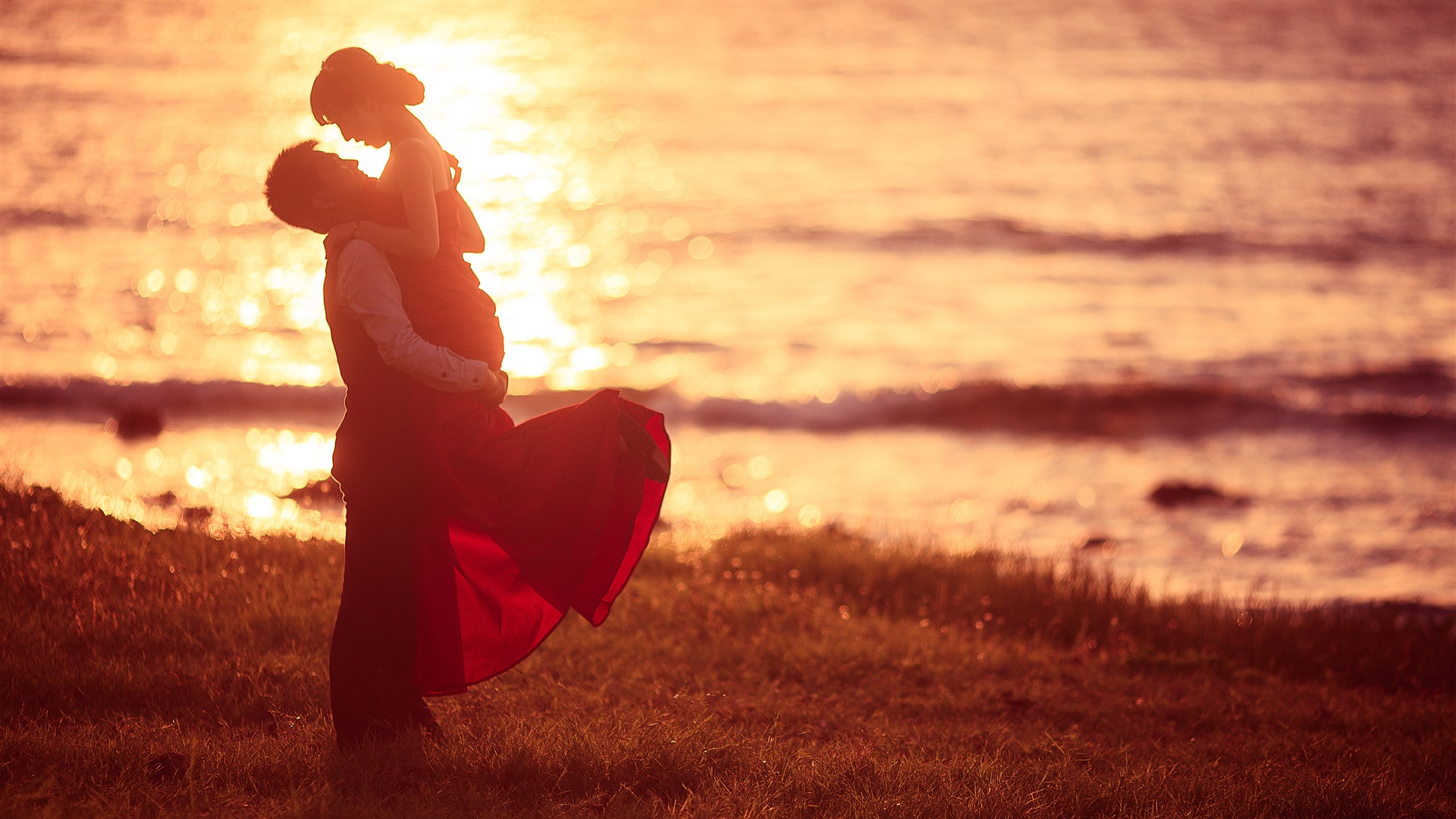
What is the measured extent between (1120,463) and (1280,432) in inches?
130

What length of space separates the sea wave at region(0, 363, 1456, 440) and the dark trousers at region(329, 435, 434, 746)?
14169mm

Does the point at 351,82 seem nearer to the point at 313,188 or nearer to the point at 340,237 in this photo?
the point at 313,188

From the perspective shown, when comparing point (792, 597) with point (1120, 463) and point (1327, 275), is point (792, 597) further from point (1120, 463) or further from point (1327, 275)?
point (1327, 275)

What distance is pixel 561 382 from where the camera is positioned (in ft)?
68.9

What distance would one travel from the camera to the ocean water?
15.4 metres

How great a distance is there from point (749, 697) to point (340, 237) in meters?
3.25

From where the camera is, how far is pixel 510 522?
4.96 meters

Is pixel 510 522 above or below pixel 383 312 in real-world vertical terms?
below

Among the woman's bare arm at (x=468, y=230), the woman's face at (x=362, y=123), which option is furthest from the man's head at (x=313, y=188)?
the woman's bare arm at (x=468, y=230)

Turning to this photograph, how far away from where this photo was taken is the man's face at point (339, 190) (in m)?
4.68

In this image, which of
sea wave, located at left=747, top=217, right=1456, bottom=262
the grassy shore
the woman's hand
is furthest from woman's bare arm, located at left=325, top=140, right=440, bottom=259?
sea wave, located at left=747, top=217, right=1456, bottom=262

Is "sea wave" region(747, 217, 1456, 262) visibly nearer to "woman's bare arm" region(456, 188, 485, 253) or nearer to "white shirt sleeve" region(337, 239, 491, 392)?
"woman's bare arm" region(456, 188, 485, 253)

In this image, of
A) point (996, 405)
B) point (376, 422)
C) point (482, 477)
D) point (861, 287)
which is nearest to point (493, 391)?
point (482, 477)

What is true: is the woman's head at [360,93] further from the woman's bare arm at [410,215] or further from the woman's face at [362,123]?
the woman's bare arm at [410,215]
